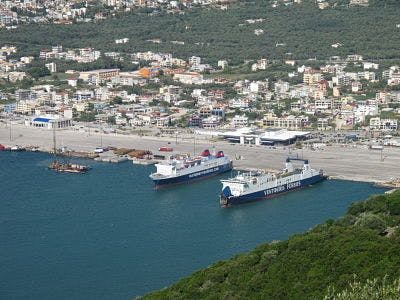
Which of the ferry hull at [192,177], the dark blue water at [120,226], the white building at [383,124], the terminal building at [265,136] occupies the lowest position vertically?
the dark blue water at [120,226]

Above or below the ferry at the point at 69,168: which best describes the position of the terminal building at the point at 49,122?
above

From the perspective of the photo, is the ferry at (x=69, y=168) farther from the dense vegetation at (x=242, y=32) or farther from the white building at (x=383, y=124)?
the dense vegetation at (x=242, y=32)

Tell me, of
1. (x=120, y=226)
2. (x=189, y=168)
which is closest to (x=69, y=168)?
(x=189, y=168)

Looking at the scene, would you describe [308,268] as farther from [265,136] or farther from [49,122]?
[49,122]

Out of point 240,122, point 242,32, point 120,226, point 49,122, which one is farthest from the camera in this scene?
point 242,32

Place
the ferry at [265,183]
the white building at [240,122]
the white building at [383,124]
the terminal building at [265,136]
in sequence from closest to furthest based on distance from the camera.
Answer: the ferry at [265,183]
the terminal building at [265,136]
the white building at [383,124]
the white building at [240,122]

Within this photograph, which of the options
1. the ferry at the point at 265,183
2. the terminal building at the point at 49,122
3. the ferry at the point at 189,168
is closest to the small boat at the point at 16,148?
the terminal building at the point at 49,122

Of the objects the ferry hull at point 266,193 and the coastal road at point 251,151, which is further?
the coastal road at point 251,151
